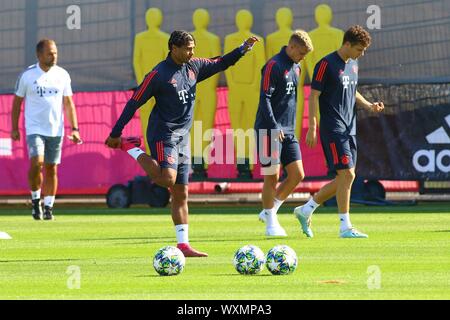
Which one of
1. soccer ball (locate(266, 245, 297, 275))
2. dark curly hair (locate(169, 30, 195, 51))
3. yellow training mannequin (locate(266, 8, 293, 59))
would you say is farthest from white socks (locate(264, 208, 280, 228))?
yellow training mannequin (locate(266, 8, 293, 59))

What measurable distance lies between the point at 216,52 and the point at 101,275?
13432 millimetres

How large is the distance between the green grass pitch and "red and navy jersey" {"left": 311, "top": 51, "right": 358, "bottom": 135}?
1.34m

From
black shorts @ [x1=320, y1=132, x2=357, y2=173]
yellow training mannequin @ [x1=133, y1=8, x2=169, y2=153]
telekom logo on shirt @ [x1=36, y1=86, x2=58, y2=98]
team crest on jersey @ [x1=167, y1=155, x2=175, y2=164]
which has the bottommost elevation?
team crest on jersey @ [x1=167, y1=155, x2=175, y2=164]

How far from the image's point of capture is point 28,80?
21.0 metres

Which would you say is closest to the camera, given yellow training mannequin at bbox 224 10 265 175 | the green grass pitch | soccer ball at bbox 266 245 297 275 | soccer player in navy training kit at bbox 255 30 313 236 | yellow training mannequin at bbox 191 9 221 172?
the green grass pitch

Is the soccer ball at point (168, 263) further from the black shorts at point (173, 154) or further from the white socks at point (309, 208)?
the white socks at point (309, 208)

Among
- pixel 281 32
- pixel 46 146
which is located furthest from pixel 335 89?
pixel 281 32

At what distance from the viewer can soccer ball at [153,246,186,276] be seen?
1214 centimetres

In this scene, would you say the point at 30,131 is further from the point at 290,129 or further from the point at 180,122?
the point at 180,122

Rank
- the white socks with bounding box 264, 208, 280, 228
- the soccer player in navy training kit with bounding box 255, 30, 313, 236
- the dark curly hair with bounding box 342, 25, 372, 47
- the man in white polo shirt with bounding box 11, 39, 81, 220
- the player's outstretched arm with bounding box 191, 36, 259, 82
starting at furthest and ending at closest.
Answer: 1. the man in white polo shirt with bounding box 11, 39, 81, 220
2. the white socks with bounding box 264, 208, 280, 228
3. the soccer player in navy training kit with bounding box 255, 30, 313, 236
4. the dark curly hair with bounding box 342, 25, 372, 47
5. the player's outstretched arm with bounding box 191, 36, 259, 82

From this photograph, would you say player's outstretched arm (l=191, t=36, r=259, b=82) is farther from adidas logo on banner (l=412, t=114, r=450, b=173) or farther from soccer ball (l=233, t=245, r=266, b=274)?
adidas logo on banner (l=412, t=114, r=450, b=173)

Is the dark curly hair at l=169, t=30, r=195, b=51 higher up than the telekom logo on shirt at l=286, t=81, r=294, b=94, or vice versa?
the dark curly hair at l=169, t=30, r=195, b=51
